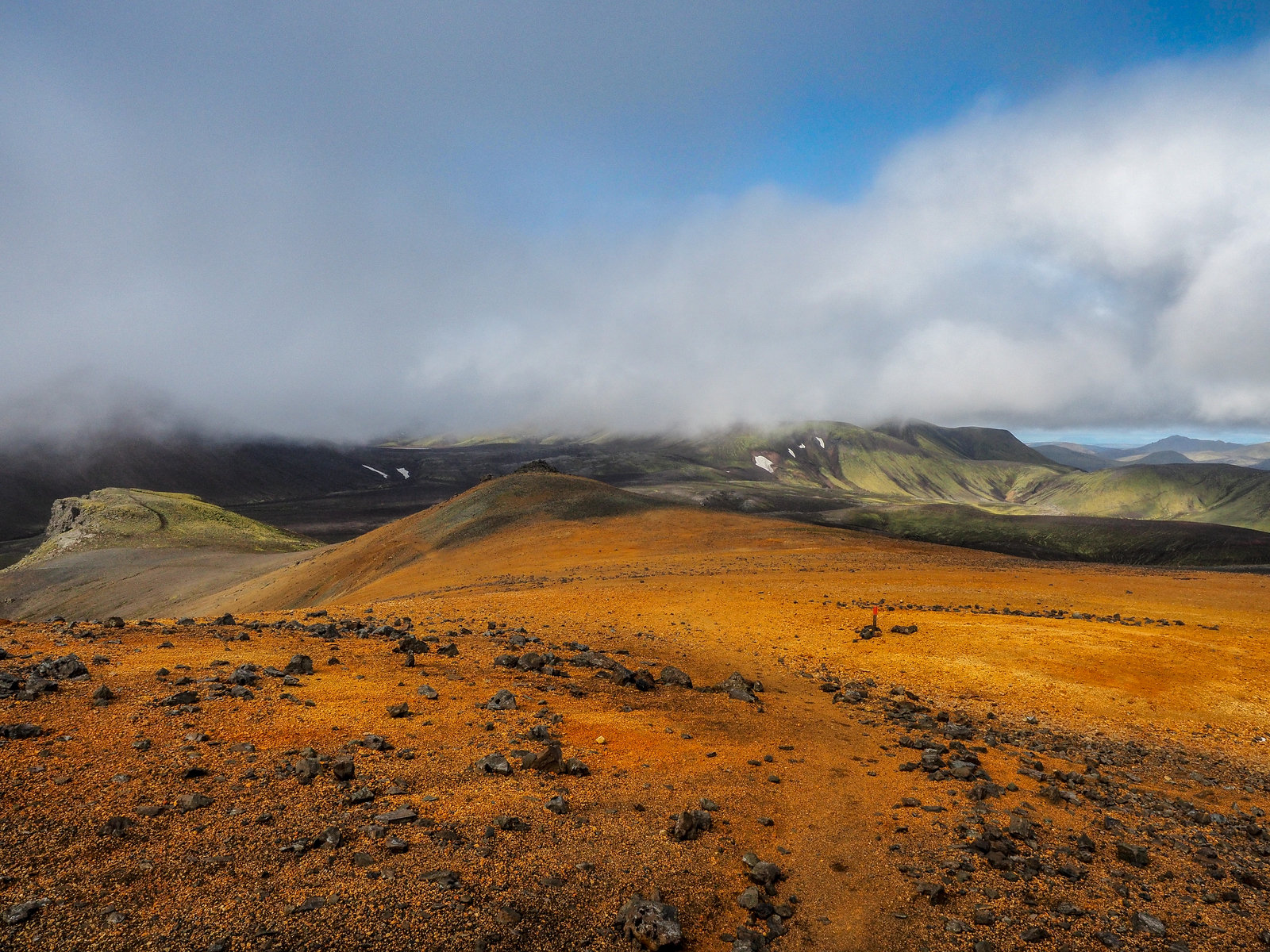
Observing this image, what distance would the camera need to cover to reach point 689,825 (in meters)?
8.76

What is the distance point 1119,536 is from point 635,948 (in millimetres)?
115793

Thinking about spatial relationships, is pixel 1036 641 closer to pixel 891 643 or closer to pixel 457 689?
pixel 891 643

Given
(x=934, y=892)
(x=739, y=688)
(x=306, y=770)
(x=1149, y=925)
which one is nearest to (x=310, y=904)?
(x=306, y=770)

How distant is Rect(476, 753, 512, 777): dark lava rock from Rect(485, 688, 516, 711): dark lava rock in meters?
2.50

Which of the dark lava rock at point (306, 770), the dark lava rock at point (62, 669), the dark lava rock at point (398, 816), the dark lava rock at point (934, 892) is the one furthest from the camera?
the dark lava rock at point (62, 669)

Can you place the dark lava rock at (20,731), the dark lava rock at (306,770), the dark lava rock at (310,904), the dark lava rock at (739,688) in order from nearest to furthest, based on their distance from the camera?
the dark lava rock at (310,904), the dark lava rock at (20,731), the dark lava rock at (306,770), the dark lava rock at (739,688)

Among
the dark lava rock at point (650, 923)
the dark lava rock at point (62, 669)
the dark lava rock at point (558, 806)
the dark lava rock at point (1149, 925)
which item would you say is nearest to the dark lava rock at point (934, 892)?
the dark lava rock at point (1149, 925)

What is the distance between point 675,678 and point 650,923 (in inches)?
350

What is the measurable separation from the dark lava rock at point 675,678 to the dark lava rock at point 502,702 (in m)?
4.40

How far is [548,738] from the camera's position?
1112cm

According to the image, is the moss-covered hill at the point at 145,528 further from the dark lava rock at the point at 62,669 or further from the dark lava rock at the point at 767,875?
the dark lava rock at the point at 767,875

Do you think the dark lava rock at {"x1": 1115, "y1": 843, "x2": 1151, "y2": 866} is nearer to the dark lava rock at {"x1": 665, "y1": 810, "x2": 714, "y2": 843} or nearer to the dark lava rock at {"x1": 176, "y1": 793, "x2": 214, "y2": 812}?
the dark lava rock at {"x1": 665, "y1": 810, "x2": 714, "y2": 843}

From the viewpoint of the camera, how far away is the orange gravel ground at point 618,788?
6.63m

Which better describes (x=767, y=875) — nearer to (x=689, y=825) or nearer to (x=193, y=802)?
(x=689, y=825)
